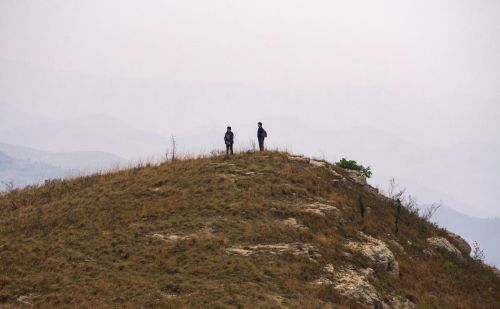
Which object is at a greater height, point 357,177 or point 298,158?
point 298,158

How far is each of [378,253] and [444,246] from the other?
8199mm

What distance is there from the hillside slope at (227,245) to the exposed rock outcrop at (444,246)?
0.34ft

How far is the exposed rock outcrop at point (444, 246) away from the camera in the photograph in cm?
3112

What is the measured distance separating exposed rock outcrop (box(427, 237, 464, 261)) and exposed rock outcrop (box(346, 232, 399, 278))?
6.21 m

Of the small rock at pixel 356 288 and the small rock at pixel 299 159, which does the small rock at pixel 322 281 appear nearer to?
the small rock at pixel 356 288

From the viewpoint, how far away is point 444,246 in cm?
3150

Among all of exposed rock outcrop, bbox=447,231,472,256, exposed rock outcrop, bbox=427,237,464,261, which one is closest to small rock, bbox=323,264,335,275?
exposed rock outcrop, bbox=427,237,464,261

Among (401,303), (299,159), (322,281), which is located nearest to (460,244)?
(299,159)

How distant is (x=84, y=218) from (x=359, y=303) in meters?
16.0

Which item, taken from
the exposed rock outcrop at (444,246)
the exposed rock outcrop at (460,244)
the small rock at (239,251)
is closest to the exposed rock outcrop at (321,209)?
the small rock at (239,251)

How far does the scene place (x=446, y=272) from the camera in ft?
92.4

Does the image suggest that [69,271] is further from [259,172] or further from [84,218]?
[259,172]

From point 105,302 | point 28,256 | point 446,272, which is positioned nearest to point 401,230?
point 446,272

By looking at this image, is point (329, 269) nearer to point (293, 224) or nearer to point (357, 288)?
point (357, 288)
